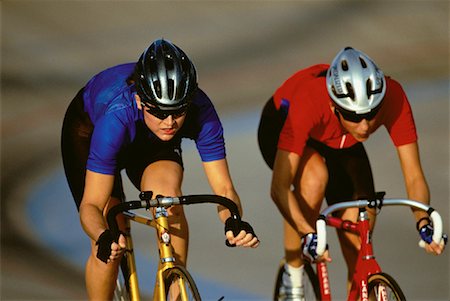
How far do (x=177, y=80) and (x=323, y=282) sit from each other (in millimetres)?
1696

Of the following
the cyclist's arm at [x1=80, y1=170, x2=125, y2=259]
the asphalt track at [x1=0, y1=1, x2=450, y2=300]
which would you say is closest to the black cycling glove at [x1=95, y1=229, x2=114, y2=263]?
the cyclist's arm at [x1=80, y1=170, x2=125, y2=259]

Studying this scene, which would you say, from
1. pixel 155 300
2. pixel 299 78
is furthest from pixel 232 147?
pixel 155 300

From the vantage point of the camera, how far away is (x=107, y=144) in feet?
18.9

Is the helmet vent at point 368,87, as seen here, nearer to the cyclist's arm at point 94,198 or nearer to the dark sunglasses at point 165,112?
the dark sunglasses at point 165,112

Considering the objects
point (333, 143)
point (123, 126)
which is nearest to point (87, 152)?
point (123, 126)

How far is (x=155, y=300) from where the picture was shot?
5.52 metres

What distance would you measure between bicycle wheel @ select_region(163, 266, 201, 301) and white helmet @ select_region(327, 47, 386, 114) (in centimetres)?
150

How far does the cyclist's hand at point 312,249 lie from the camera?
5.94 meters

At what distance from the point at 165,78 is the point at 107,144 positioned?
1.40 ft

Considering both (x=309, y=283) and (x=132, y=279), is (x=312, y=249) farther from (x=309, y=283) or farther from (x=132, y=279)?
(x=309, y=283)

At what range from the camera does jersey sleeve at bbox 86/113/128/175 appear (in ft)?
19.0

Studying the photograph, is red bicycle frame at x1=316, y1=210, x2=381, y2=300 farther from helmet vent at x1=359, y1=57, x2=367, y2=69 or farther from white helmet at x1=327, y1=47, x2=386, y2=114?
helmet vent at x1=359, y1=57, x2=367, y2=69

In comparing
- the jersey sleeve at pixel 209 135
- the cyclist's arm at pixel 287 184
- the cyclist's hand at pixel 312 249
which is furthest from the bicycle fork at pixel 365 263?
the jersey sleeve at pixel 209 135

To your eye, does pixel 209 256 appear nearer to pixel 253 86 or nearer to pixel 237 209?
pixel 237 209
